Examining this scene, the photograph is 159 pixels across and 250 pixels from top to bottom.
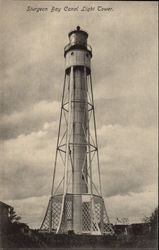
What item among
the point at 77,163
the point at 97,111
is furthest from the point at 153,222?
→ the point at 77,163

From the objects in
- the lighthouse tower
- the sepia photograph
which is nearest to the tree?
the sepia photograph

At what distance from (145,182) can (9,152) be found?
765 centimetres

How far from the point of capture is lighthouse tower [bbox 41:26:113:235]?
2847 centimetres

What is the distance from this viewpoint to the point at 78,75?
3095 cm

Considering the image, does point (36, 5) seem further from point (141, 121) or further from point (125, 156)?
point (125, 156)

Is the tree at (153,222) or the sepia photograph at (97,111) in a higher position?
the sepia photograph at (97,111)

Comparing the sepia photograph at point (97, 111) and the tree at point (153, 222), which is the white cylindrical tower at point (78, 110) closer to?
the sepia photograph at point (97, 111)

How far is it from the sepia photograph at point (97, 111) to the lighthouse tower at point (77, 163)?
2421 millimetres

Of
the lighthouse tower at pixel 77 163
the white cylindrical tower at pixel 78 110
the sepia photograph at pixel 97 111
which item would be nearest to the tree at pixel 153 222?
the sepia photograph at pixel 97 111

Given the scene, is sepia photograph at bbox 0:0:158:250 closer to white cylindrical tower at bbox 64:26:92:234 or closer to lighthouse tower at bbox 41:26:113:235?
lighthouse tower at bbox 41:26:113:235

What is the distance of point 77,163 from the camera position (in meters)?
29.4

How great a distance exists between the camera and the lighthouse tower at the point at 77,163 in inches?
1121

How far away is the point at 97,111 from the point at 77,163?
19.5ft

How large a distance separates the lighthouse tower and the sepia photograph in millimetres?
2421
